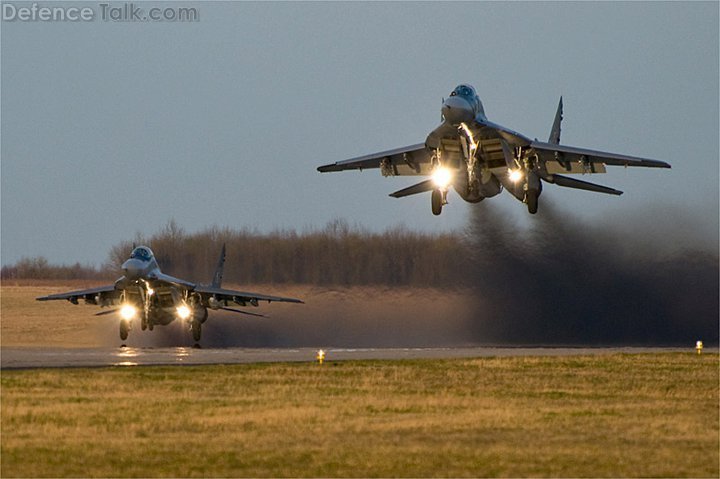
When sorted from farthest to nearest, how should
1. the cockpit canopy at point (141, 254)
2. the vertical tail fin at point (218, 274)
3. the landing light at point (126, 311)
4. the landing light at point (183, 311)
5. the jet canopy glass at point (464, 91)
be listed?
the vertical tail fin at point (218, 274) → the landing light at point (183, 311) → the landing light at point (126, 311) → the cockpit canopy at point (141, 254) → the jet canopy glass at point (464, 91)

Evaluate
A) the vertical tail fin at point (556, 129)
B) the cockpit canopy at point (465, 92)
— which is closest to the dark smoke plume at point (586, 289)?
the vertical tail fin at point (556, 129)

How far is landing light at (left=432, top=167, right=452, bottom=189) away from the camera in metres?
36.0

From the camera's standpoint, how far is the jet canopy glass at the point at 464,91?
34.3 meters

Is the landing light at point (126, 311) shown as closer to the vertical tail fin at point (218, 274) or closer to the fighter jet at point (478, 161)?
the vertical tail fin at point (218, 274)

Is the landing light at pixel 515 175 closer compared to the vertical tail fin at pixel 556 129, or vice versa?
the landing light at pixel 515 175

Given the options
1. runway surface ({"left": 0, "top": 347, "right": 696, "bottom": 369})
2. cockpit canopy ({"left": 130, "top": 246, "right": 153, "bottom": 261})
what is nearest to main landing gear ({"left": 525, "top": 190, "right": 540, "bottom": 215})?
runway surface ({"left": 0, "top": 347, "right": 696, "bottom": 369})

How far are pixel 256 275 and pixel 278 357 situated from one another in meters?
19.8

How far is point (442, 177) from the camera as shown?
3641 centimetres

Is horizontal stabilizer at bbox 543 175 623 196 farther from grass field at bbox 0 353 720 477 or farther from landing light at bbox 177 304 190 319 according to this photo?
Result: landing light at bbox 177 304 190 319

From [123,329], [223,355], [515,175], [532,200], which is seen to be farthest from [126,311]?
[532,200]

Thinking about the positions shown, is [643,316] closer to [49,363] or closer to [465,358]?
[465,358]

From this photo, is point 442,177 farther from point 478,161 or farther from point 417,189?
point 417,189

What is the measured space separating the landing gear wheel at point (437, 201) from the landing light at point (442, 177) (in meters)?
0.32

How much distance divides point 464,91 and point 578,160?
6312 mm
